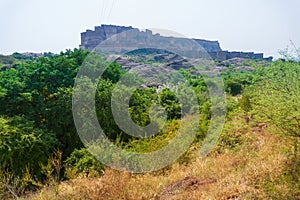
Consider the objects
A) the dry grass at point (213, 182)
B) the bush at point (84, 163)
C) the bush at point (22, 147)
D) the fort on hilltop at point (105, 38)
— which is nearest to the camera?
the dry grass at point (213, 182)

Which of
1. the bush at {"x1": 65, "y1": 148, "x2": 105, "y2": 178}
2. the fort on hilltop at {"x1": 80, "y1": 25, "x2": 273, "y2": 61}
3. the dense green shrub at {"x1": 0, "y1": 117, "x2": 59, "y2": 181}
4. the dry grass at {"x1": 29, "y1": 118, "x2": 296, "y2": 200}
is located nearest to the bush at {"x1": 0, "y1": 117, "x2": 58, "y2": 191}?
the dense green shrub at {"x1": 0, "y1": 117, "x2": 59, "y2": 181}

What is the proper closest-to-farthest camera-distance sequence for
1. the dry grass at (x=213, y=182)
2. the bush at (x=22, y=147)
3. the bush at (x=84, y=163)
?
the dry grass at (x=213, y=182) → the bush at (x=84, y=163) → the bush at (x=22, y=147)

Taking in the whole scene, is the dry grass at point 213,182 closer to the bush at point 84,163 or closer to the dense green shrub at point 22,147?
the bush at point 84,163

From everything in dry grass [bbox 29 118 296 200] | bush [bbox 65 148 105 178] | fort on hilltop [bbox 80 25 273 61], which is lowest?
bush [bbox 65 148 105 178]

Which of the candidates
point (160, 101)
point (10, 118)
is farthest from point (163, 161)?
point (160, 101)

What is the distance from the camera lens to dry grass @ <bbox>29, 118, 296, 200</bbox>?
12.1ft

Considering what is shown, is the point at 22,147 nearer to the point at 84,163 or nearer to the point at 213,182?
the point at 84,163

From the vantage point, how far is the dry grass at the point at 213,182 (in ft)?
12.1

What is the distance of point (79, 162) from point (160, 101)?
18.2 ft

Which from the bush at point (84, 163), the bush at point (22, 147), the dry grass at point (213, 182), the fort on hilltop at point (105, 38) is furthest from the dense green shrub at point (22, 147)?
the fort on hilltop at point (105, 38)

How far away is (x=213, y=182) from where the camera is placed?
427 centimetres

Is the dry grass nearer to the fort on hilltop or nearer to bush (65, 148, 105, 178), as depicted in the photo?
bush (65, 148, 105, 178)

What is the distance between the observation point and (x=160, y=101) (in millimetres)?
11523

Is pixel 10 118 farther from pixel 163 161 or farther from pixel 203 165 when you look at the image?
pixel 203 165
